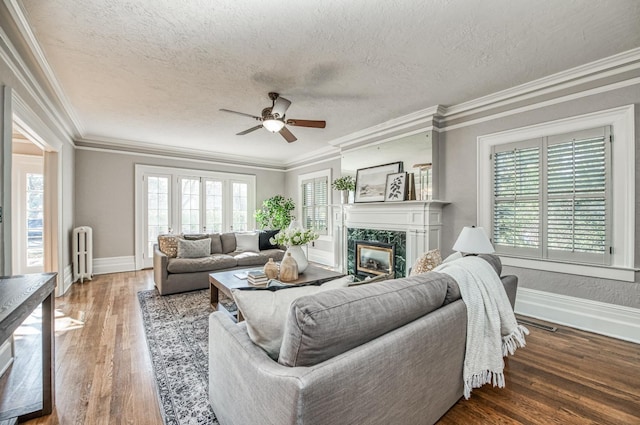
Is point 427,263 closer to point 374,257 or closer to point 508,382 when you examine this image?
point 508,382

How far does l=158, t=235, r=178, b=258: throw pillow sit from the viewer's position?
424 centimetres

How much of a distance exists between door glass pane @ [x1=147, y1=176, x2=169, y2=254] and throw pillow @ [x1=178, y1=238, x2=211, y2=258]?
1904mm

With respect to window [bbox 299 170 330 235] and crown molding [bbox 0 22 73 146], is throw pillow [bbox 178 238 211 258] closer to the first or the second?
crown molding [bbox 0 22 73 146]

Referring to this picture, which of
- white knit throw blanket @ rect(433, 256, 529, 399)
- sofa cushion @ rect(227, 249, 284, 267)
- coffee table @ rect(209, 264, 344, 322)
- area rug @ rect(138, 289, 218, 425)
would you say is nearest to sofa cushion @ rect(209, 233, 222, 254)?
sofa cushion @ rect(227, 249, 284, 267)

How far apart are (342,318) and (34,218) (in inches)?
241

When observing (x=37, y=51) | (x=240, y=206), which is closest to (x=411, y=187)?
(x=37, y=51)

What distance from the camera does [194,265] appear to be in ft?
13.4

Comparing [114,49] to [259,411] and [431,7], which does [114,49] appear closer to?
[431,7]

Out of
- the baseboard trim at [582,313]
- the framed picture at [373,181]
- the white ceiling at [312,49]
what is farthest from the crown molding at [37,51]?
the baseboard trim at [582,313]

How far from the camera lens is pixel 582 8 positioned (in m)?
1.99

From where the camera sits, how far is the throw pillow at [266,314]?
1.21m

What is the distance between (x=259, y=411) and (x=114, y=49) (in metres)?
3.01

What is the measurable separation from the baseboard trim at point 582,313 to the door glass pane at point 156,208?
6.21 metres

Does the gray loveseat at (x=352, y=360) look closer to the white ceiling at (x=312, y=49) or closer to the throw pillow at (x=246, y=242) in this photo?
the white ceiling at (x=312, y=49)
